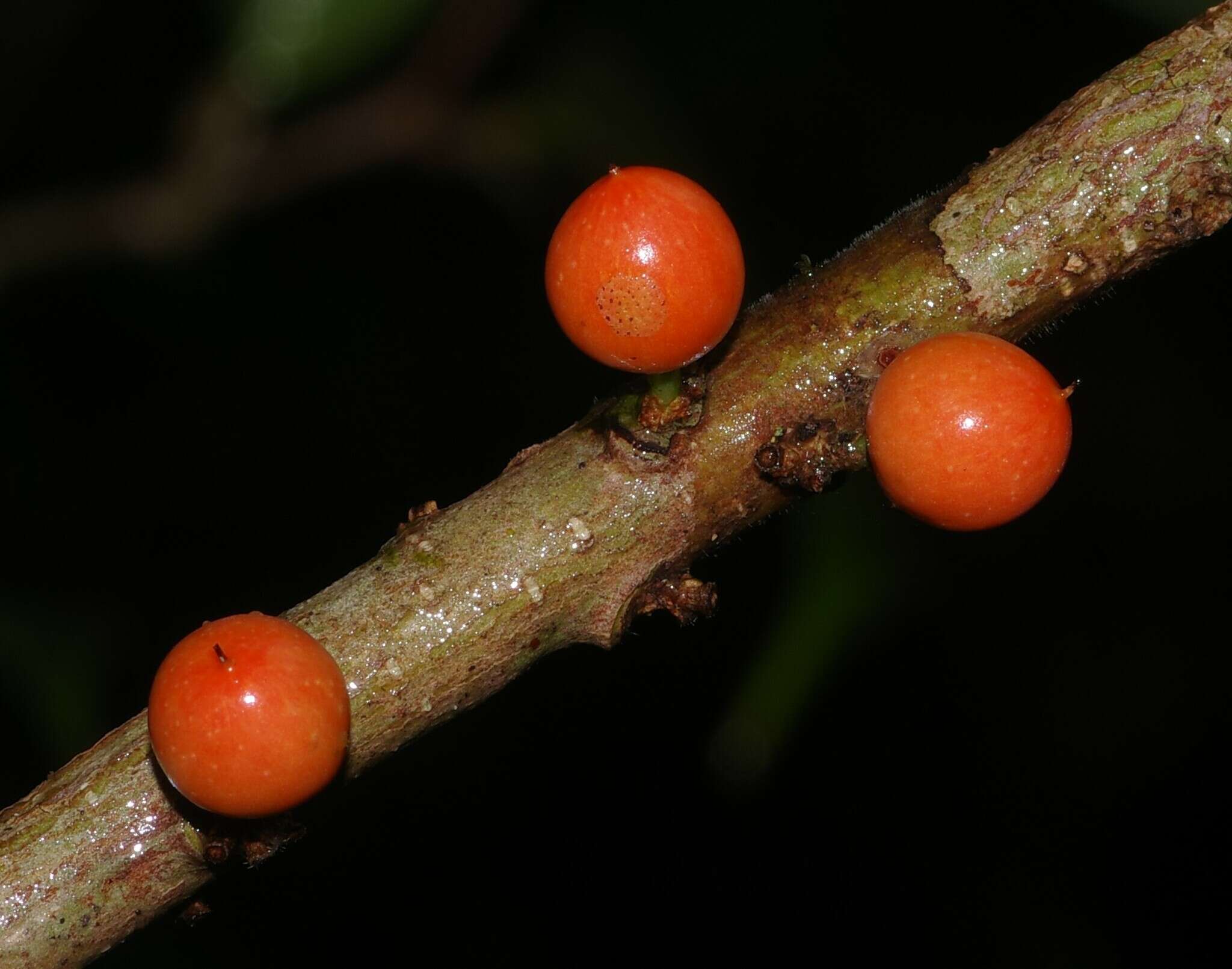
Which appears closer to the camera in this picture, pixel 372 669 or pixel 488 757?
pixel 372 669

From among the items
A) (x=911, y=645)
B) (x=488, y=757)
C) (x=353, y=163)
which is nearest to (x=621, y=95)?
(x=353, y=163)

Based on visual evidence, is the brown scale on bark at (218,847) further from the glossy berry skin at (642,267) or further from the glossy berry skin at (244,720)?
the glossy berry skin at (642,267)

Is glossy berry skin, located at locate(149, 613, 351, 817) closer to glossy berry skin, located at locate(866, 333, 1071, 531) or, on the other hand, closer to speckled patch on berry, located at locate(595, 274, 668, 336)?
speckled patch on berry, located at locate(595, 274, 668, 336)

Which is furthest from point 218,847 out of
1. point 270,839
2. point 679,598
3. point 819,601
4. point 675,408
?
point 819,601

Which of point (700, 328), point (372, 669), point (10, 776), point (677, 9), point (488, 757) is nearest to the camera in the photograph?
point (700, 328)

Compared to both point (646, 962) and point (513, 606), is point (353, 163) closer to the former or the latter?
point (513, 606)

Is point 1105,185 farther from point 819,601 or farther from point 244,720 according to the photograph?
point 819,601
